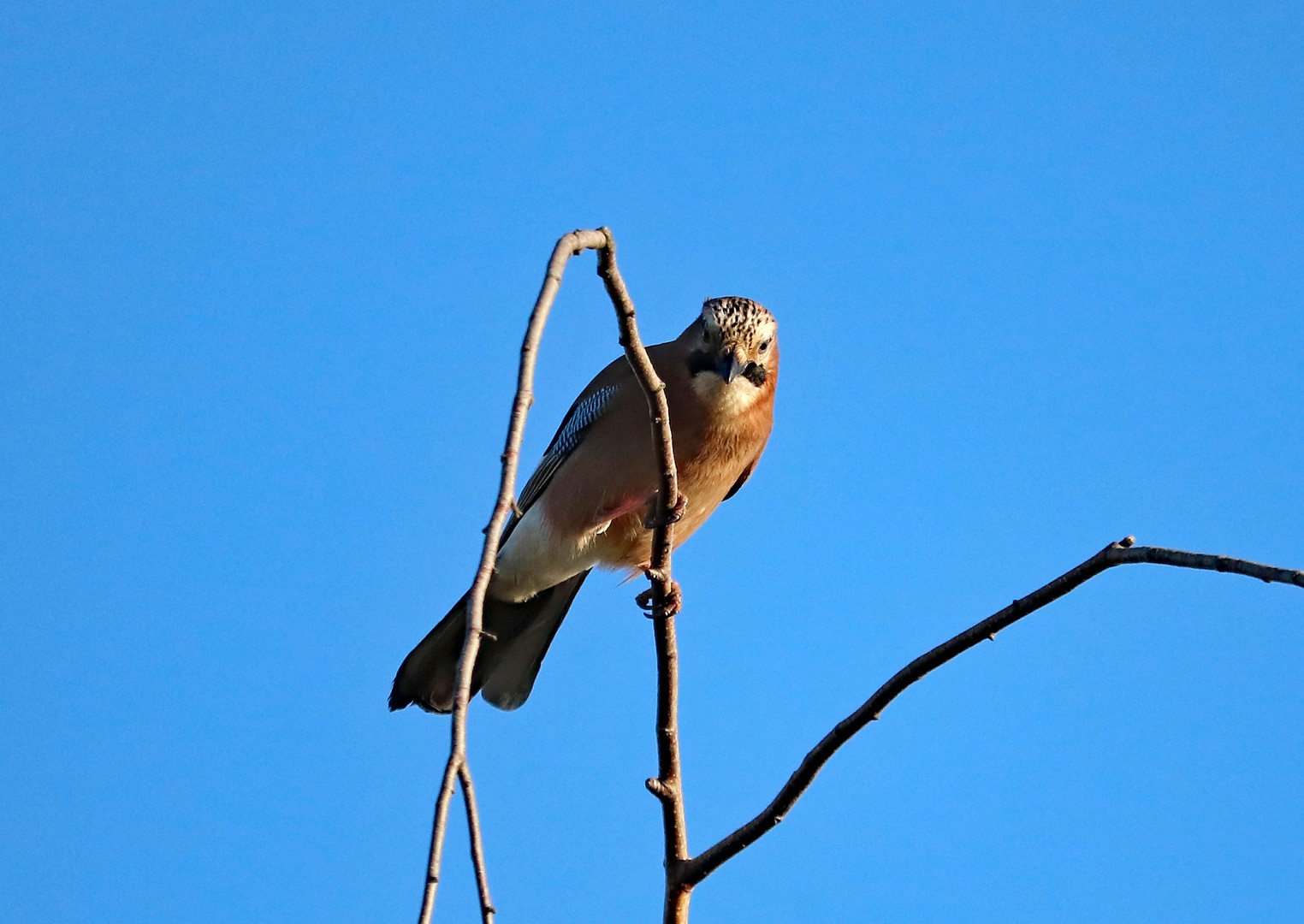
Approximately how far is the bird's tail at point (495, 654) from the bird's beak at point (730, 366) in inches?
72.3

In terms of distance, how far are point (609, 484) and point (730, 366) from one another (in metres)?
0.91

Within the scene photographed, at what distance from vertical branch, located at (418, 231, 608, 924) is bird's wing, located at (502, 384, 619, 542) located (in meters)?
4.47

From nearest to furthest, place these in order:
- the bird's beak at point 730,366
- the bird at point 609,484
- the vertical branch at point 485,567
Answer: the vertical branch at point 485,567
the bird's beak at point 730,366
the bird at point 609,484

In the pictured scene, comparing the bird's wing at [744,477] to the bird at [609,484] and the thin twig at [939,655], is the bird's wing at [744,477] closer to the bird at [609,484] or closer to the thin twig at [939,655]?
the bird at [609,484]

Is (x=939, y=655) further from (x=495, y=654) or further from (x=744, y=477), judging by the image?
(x=495, y=654)

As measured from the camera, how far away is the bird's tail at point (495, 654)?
7.16 m

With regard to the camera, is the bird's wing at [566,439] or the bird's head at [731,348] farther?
the bird's wing at [566,439]

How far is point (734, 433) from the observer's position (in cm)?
678

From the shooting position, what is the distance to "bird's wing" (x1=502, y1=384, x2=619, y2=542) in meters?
7.55

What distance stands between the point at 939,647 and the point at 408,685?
425 centimetres

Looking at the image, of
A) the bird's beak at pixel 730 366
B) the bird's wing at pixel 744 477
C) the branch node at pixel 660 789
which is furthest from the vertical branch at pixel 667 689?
the bird's wing at pixel 744 477

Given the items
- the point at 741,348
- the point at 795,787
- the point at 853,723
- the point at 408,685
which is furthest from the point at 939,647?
the point at 408,685

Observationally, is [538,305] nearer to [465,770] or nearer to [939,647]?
[465,770]

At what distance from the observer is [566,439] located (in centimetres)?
777
